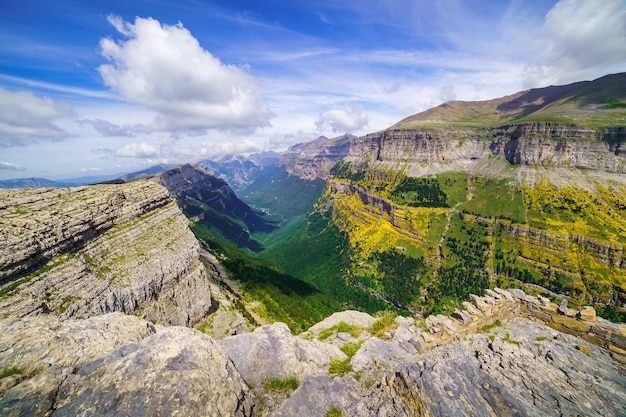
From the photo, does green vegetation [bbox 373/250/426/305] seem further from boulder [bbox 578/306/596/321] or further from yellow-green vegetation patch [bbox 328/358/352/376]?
yellow-green vegetation patch [bbox 328/358/352/376]

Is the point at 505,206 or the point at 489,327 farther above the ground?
the point at 489,327

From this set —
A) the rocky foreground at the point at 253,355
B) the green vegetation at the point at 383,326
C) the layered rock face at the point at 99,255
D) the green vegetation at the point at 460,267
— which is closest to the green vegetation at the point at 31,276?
the layered rock face at the point at 99,255

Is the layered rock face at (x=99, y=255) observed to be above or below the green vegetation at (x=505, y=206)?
above

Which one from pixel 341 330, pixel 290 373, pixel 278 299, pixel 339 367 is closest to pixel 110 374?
pixel 290 373

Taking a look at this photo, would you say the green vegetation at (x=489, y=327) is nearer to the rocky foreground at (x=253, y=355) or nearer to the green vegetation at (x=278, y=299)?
the rocky foreground at (x=253, y=355)

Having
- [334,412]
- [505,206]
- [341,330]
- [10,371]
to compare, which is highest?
[10,371]

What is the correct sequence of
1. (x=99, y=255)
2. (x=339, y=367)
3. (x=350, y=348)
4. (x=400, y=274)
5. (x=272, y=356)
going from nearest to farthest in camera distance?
1. (x=272, y=356)
2. (x=339, y=367)
3. (x=350, y=348)
4. (x=99, y=255)
5. (x=400, y=274)

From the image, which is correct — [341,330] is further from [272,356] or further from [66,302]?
[66,302]
